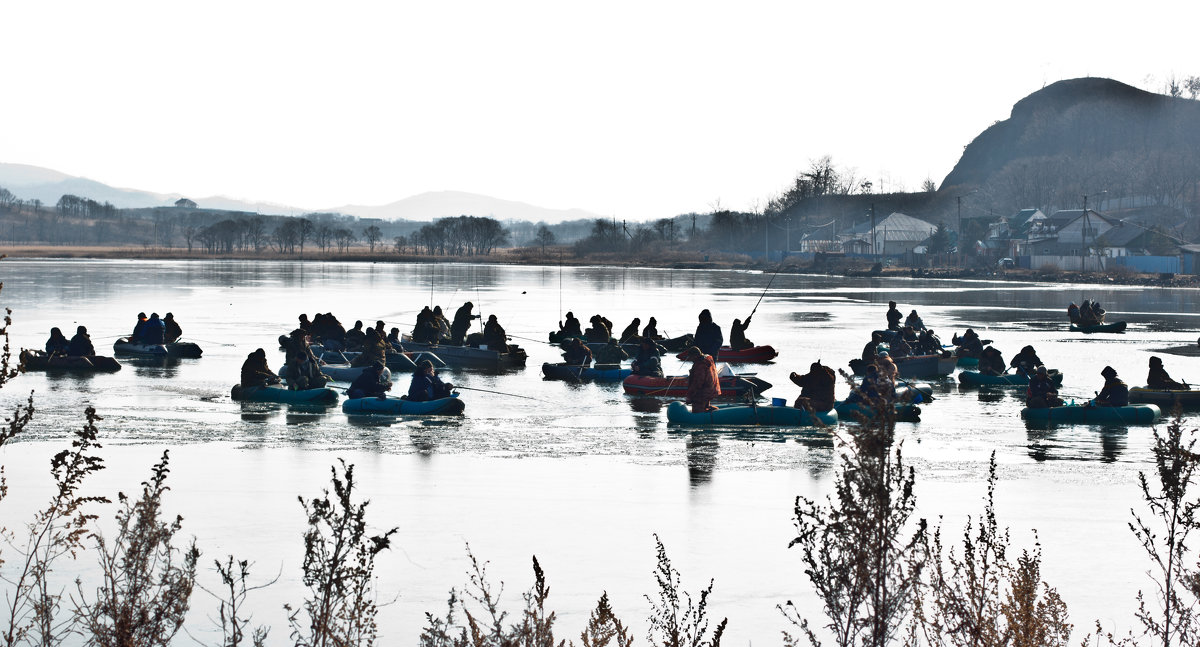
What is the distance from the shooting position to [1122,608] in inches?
445

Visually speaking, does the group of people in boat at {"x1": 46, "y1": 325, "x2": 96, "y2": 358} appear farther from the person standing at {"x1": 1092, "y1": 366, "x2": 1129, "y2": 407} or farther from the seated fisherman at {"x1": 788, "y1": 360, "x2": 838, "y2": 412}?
the person standing at {"x1": 1092, "y1": 366, "x2": 1129, "y2": 407}

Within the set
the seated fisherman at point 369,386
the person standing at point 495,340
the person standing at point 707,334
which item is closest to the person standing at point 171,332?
the person standing at point 495,340

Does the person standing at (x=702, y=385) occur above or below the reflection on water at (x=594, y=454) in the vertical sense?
above

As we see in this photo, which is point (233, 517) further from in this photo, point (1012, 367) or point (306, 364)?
point (1012, 367)

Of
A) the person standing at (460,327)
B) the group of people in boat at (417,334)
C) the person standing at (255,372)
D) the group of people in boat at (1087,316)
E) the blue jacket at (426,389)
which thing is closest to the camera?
the blue jacket at (426,389)

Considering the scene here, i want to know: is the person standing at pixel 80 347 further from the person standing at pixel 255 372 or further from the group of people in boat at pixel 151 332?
the person standing at pixel 255 372

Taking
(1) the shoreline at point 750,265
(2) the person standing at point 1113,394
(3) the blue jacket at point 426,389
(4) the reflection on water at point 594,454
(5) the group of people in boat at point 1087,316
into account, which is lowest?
(4) the reflection on water at point 594,454

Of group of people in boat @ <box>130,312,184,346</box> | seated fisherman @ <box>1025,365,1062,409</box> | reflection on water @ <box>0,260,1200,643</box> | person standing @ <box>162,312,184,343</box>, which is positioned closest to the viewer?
reflection on water @ <box>0,260,1200,643</box>

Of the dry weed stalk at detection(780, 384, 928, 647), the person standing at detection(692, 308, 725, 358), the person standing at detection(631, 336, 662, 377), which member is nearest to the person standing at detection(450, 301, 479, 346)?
the person standing at detection(692, 308, 725, 358)

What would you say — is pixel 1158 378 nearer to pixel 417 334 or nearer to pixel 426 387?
pixel 426 387

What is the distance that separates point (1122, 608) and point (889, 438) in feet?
21.8

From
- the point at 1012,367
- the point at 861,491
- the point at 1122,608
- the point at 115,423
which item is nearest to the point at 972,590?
the point at 861,491

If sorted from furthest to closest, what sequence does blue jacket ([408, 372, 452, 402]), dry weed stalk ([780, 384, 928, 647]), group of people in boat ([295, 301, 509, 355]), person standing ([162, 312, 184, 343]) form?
person standing ([162, 312, 184, 343]) < group of people in boat ([295, 301, 509, 355]) < blue jacket ([408, 372, 452, 402]) < dry weed stalk ([780, 384, 928, 647])

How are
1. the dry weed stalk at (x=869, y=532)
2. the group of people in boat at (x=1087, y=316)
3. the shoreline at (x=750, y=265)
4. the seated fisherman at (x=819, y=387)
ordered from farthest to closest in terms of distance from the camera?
1. the shoreline at (x=750, y=265)
2. the group of people in boat at (x=1087, y=316)
3. the seated fisherman at (x=819, y=387)
4. the dry weed stalk at (x=869, y=532)
